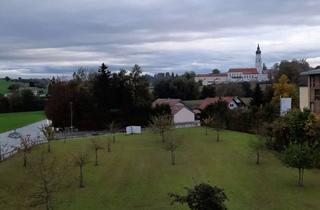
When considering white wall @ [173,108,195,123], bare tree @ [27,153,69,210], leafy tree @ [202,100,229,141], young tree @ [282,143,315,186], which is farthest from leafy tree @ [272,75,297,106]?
bare tree @ [27,153,69,210]

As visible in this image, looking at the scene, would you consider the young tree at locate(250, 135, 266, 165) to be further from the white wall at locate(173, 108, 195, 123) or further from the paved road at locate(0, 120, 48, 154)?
the white wall at locate(173, 108, 195, 123)

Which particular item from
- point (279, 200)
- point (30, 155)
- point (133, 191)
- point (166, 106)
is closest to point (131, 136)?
point (30, 155)

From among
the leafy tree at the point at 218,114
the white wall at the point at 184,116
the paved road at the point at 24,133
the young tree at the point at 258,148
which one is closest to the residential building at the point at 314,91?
the leafy tree at the point at 218,114

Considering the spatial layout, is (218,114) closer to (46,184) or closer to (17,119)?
(46,184)

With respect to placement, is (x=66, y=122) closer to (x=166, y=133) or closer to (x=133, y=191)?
(x=166, y=133)

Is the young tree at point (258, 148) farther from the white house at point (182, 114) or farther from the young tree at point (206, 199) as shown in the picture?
the white house at point (182, 114)
